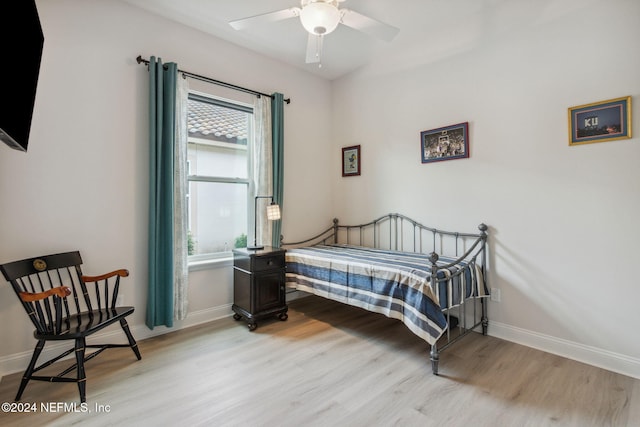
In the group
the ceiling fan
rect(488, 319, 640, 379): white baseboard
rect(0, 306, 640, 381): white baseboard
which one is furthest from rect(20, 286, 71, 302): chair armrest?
rect(488, 319, 640, 379): white baseboard

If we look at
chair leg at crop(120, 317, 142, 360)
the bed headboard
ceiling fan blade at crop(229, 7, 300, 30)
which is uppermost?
ceiling fan blade at crop(229, 7, 300, 30)

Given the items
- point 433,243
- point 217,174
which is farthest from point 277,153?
point 433,243

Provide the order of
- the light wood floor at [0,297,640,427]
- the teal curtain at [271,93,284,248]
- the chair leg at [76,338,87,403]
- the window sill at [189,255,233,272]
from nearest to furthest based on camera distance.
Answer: the light wood floor at [0,297,640,427]
the chair leg at [76,338,87,403]
the window sill at [189,255,233,272]
the teal curtain at [271,93,284,248]

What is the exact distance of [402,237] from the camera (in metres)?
3.39

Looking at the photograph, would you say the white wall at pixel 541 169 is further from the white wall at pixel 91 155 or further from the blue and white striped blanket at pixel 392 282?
the white wall at pixel 91 155

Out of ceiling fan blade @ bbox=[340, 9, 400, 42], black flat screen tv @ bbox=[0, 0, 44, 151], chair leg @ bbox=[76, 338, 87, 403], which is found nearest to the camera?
black flat screen tv @ bbox=[0, 0, 44, 151]

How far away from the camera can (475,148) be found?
2.83 meters

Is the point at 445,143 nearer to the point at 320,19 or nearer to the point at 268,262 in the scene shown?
the point at 320,19

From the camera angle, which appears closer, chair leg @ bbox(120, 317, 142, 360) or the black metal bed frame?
chair leg @ bbox(120, 317, 142, 360)

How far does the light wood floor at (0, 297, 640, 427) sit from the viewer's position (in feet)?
5.49

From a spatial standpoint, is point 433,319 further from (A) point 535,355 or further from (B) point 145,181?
(B) point 145,181

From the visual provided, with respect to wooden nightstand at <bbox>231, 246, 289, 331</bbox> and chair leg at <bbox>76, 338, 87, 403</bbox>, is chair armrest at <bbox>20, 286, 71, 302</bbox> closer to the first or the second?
chair leg at <bbox>76, 338, 87, 403</bbox>

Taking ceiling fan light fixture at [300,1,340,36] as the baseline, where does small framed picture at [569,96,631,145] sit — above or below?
below

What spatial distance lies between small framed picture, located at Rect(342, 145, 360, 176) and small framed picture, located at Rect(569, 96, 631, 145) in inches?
83.2
